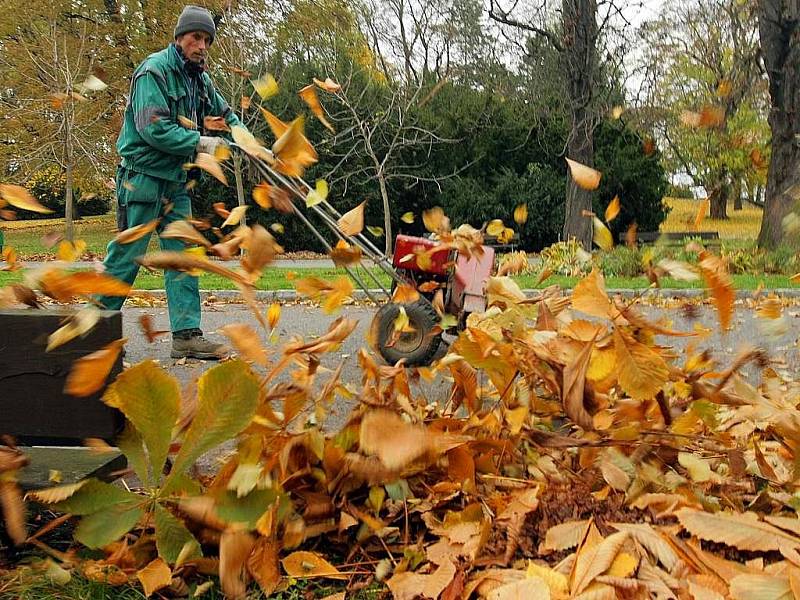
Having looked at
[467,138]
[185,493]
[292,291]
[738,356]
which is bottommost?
[292,291]

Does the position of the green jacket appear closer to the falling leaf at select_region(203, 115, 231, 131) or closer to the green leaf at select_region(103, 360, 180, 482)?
the falling leaf at select_region(203, 115, 231, 131)

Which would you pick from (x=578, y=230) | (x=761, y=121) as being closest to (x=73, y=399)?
(x=578, y=230)

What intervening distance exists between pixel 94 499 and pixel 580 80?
14.8 m

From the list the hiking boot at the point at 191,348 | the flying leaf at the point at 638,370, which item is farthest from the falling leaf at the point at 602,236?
the hiking boot at the point at 191,348

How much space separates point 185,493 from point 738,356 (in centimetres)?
115

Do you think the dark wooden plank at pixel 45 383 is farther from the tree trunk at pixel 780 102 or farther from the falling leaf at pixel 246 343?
the tree trunk at pixel 780 102

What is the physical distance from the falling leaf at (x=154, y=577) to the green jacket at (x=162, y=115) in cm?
315

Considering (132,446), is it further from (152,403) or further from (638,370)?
(638,370)

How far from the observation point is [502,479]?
63.5 inches

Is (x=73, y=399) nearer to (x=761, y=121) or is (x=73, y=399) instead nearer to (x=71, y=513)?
(x=71, y=513)

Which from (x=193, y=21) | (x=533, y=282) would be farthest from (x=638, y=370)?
(x=533, y=282)

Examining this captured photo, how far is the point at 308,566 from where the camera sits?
1.46 m

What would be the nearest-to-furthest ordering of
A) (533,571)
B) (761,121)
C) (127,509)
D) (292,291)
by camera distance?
1. (533,571)
2. (127,509)
3. (292,291)
4. (761,121)

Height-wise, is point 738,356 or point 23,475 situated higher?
point 738,356
